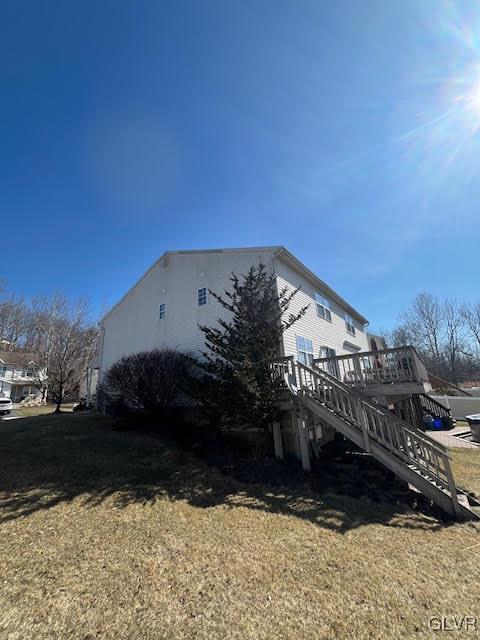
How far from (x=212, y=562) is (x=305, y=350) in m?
9.98

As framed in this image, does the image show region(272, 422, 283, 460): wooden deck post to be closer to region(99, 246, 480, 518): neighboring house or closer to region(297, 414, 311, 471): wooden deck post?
Result: region(99, 246, 480, 518): neighboring house

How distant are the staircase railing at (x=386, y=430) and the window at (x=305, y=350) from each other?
15.5 feet

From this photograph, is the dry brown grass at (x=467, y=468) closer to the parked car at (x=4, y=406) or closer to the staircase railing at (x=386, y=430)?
the staircase railing at (x=386, y=430)

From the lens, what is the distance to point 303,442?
309 inches

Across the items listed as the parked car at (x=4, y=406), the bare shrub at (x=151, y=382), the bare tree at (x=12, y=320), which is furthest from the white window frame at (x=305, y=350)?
the bare tree at (x=12, y=320)

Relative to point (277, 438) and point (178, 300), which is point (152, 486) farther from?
point (178, 300)

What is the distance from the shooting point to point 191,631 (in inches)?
108

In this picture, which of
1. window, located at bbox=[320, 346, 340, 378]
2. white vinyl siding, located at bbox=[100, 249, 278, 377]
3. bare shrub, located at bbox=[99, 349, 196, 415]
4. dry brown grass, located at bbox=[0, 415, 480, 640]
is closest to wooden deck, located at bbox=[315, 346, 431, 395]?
window, located at bbox=[320, 346, 340, 378]

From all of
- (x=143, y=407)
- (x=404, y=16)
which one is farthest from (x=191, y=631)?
(x=404, y=16)

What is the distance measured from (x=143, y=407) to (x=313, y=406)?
22.9 ft

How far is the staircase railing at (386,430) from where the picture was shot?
594 centimetres

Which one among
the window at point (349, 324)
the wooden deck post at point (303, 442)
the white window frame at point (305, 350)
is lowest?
the wooden deck post at point (303, 442)

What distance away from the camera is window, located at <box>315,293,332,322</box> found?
1552 cm

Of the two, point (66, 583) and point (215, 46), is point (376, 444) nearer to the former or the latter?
point (66, 583)
